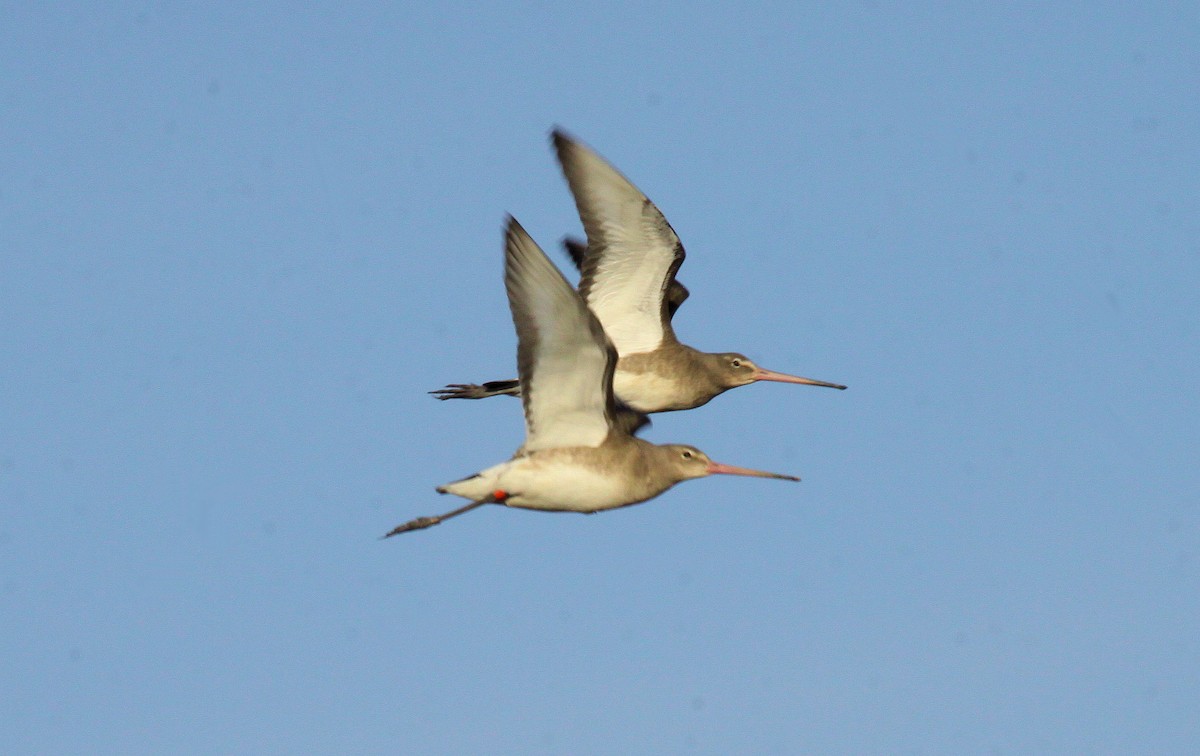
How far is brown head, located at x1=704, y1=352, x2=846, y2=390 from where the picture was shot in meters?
20.4

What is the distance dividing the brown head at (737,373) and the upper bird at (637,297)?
0.04 feet

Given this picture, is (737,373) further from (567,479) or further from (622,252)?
(567,479)

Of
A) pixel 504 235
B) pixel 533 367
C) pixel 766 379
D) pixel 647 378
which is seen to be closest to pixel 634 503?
pixel 533 367

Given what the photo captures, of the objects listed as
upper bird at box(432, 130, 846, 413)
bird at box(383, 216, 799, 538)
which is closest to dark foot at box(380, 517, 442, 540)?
bird at box(383, 216, 799, 538)

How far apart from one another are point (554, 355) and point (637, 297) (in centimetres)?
538

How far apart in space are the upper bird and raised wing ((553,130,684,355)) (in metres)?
0.01

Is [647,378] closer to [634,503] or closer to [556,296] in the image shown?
[634,503]

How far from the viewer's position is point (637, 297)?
19.8 m

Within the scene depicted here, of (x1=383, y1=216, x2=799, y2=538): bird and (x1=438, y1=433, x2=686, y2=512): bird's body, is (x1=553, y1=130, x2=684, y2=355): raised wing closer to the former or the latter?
(x1=383, y1=216, x2=799, y2=538): bird

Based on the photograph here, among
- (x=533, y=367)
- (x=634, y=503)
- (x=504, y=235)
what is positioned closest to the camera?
(x=504, y=235)

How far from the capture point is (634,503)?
51.0ft

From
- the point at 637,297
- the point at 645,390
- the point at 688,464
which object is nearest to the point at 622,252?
the point at 637,297

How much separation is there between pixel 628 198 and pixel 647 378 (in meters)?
2.08

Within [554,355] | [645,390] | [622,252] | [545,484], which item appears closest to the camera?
[554,355]
